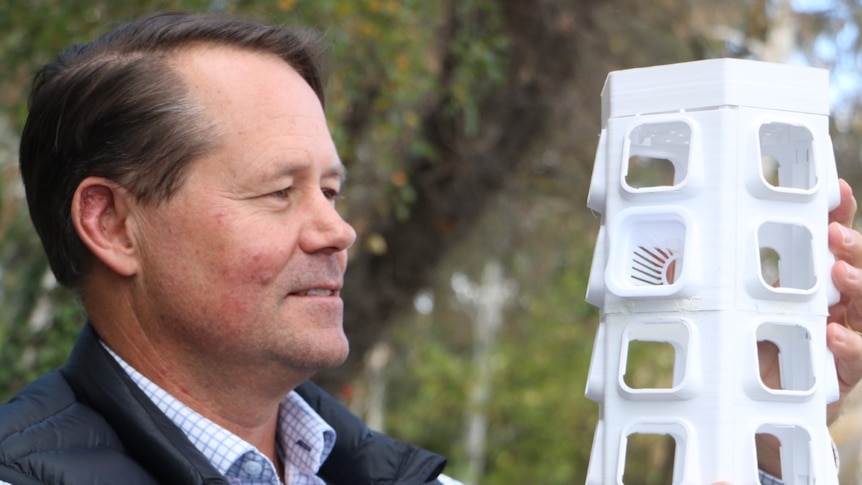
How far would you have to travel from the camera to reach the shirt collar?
6.87ft

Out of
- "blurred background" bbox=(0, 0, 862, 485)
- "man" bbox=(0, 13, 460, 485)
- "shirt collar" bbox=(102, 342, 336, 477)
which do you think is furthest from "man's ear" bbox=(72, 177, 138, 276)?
"blurred background" bbox=(0, 0, 862, 485)

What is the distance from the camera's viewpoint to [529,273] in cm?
837

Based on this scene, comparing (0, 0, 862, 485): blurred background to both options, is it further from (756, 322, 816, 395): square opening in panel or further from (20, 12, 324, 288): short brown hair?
(756, 322, 816, 395): square opening in panel

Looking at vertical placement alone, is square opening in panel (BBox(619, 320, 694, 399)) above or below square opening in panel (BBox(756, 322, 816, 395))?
below

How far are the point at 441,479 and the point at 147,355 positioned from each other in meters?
0.67

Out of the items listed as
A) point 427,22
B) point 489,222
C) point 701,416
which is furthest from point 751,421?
point 489,222

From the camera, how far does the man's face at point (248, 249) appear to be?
6.89 ft


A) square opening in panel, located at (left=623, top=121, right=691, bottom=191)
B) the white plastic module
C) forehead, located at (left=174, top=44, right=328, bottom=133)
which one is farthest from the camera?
forehead, located at (left=174, top=44, right=328, bottom=133)

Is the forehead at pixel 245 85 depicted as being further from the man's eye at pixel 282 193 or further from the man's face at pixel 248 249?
the man's eye at pixel 282 193

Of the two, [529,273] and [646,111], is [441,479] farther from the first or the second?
[529,273]

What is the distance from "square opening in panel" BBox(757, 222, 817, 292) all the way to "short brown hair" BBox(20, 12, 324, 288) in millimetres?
994

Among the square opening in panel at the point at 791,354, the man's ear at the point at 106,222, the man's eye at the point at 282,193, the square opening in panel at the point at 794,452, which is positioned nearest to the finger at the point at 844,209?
the square opening in panel at the point at 791,354

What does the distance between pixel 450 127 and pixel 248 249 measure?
4.54m

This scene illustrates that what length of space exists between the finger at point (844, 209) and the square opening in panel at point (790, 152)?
4.7 inches
